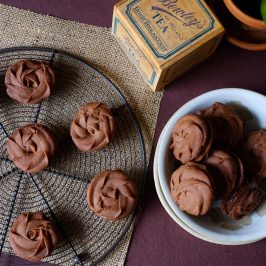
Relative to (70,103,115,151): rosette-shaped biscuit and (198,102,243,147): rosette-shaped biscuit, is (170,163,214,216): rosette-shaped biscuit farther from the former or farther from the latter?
(70,103,115,151): rosette-shaped biscuit

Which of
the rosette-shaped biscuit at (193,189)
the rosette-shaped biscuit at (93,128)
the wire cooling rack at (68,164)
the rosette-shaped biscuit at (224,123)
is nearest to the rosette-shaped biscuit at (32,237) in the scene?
the wire cooling rack at (68,164)

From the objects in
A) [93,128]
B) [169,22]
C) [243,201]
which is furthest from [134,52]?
[243,201]

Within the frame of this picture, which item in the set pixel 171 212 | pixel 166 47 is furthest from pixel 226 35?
pixel 171 212

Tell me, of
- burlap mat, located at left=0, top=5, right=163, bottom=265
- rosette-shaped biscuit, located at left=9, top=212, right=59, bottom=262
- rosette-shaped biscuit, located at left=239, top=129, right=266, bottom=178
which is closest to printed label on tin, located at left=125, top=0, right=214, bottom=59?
burlap mat, located at left=0, top=5, right=163, bottom=265

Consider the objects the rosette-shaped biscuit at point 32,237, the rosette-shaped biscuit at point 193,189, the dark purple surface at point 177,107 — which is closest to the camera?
the rosette-shaped biscuit at point 193,189

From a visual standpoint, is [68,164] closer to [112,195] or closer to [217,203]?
[112,195]

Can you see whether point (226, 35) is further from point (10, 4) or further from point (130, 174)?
point (10, 4)

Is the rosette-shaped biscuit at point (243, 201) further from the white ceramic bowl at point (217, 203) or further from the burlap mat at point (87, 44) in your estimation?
the burlap mat at point (87, 44)
